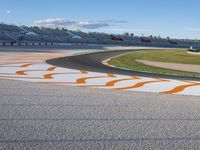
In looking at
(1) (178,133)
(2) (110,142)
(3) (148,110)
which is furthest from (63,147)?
(3) (148,110)

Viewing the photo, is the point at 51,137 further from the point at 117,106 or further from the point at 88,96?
the point at 88,96

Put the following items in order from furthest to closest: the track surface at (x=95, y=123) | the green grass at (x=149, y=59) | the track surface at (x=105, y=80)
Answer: the green grass at (x=149, y=59) → the track surface at (x=105, y=80) → the track surface at (x=95, y=123)

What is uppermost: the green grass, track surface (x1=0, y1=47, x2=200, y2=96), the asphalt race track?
the asphalt race track

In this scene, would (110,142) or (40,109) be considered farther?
(40,109)

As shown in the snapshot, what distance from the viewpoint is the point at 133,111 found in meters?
10.6

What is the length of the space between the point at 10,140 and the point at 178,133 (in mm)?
3412

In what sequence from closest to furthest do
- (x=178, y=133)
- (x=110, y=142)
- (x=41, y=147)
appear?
(x=41, y=147)
(x=110, y=142)
(x=178, y=133)

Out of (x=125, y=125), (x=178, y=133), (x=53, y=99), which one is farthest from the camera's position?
(x=53, y=99)

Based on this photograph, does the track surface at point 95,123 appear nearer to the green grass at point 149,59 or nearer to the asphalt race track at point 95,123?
the asphalt race track at point 95,123

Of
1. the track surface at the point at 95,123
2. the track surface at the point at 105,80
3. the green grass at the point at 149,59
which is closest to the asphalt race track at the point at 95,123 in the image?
the track surface at the point at 95,123

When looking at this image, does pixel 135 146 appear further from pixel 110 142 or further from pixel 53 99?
pixel 53 99

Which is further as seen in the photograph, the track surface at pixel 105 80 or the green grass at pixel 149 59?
the green grass at pixel 149 59

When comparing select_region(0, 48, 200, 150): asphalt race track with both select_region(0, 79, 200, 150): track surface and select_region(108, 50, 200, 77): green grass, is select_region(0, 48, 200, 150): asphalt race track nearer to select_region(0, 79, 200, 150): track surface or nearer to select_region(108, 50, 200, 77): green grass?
select_region(0, 79, 200, 150): track surface

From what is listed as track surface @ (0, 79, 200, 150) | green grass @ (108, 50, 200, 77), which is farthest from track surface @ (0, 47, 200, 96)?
green grass @ (108, 50, 200, 77)
